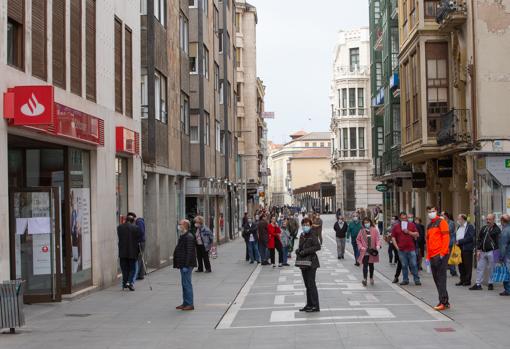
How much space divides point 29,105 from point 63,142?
9.86ft

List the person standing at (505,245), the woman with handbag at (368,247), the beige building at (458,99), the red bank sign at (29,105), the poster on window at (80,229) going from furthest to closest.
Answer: the beige building at (458,99), the woman with handbag at (368,247), the poster on window at (80,229), the person standing at (505,245), the red bank sign at (29,105)

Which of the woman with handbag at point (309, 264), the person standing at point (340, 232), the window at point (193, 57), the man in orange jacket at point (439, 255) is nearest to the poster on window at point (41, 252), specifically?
the woman with handbag at point (309, 264)

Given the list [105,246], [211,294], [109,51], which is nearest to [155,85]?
[109,51]

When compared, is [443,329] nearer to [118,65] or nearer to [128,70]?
[118,65]

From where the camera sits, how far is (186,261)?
49.6 feet

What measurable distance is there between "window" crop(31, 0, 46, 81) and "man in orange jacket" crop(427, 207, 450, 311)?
783cm

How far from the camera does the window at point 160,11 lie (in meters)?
26.0

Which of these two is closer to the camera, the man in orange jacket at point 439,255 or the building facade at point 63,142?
the building facade at point 63,142

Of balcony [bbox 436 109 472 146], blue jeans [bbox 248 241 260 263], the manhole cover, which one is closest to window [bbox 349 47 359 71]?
blue jeans [bbox 248 241 260 263]

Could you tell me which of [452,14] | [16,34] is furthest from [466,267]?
[16,34]

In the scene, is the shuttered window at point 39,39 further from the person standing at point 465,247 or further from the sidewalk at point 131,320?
the person standing at point 465,247

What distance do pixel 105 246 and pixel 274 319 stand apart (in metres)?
7.10

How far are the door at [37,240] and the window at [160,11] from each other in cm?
1157

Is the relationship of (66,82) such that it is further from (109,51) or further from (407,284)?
(407,284)
